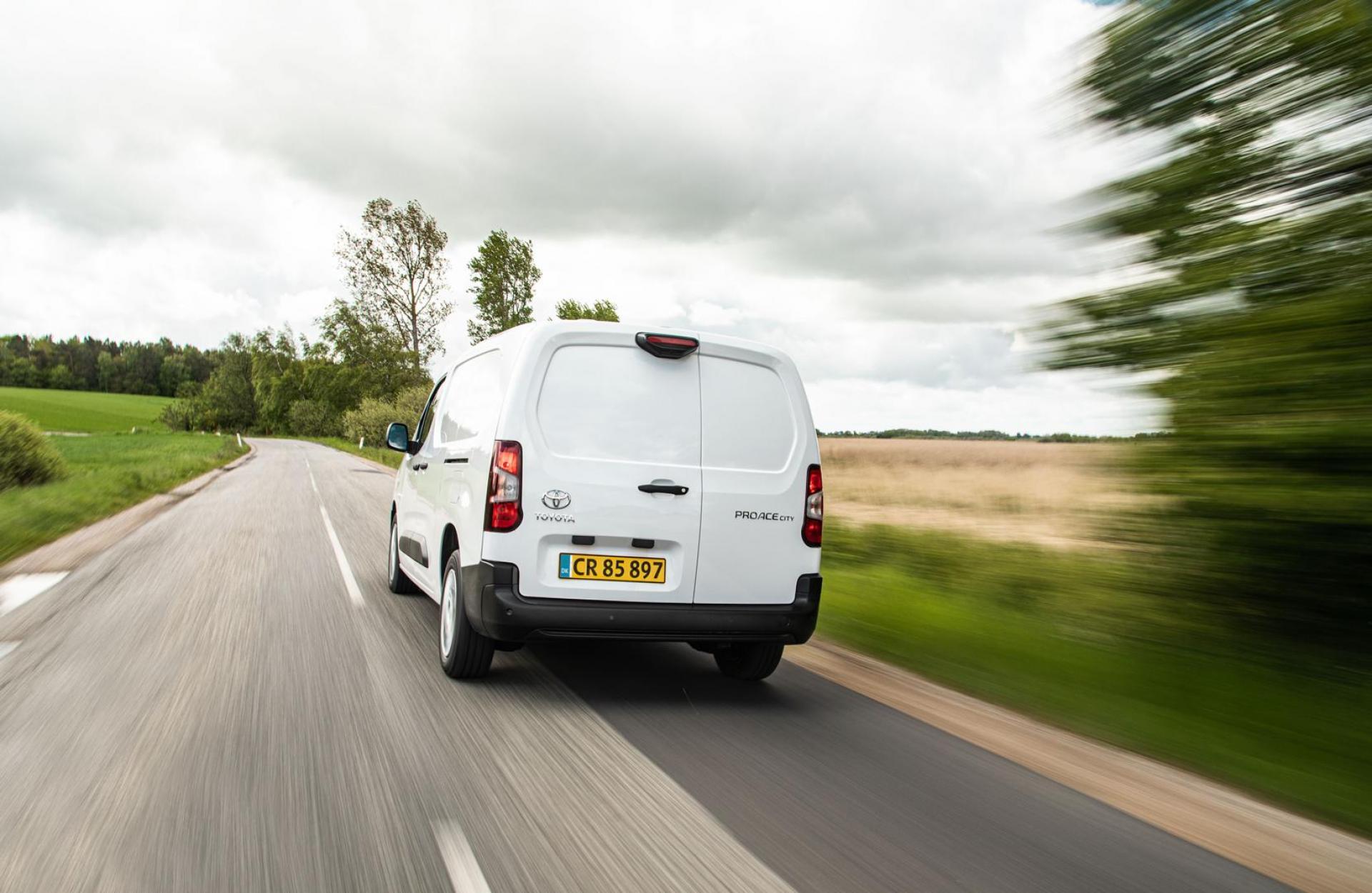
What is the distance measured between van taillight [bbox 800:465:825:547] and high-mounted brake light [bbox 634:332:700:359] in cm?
98

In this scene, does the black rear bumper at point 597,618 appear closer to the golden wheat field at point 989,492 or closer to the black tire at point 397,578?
the golden wheat field at point 989,492

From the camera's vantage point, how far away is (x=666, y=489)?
4.88m

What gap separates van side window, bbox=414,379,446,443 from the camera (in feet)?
24.1

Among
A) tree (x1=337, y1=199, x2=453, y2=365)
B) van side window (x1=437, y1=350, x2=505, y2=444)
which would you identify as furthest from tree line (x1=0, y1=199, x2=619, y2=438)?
van side window (x1=437, y1=350, x2=505, y2=444)

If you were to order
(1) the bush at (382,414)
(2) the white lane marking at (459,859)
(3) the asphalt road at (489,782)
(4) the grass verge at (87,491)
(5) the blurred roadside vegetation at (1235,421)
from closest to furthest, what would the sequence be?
(2) the white lane marking at (459,859)
(3) the asphalt road at (489,782)
(5) the blurred roadside vegetation at (1235,421)
(4) the grass verge at (87,491)
(1) the bush at (382,414)

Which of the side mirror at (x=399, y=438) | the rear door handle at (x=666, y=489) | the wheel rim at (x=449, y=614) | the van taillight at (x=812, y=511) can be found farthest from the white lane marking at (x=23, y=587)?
the van taillight at (x=812, y=511)

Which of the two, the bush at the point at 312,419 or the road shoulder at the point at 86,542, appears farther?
the bush at the point at 312,419

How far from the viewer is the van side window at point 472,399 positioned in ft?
17.3

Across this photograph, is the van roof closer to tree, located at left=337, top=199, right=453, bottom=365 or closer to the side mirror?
the side mirror

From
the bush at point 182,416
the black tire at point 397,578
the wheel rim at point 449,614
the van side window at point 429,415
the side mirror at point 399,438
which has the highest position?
the van side window at point 429,415

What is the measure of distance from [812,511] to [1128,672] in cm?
206

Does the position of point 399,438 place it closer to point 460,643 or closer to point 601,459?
point 460,643

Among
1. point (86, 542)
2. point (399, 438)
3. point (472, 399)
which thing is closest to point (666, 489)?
point (472, 399)

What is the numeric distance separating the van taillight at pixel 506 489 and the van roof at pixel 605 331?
1.96 feet
